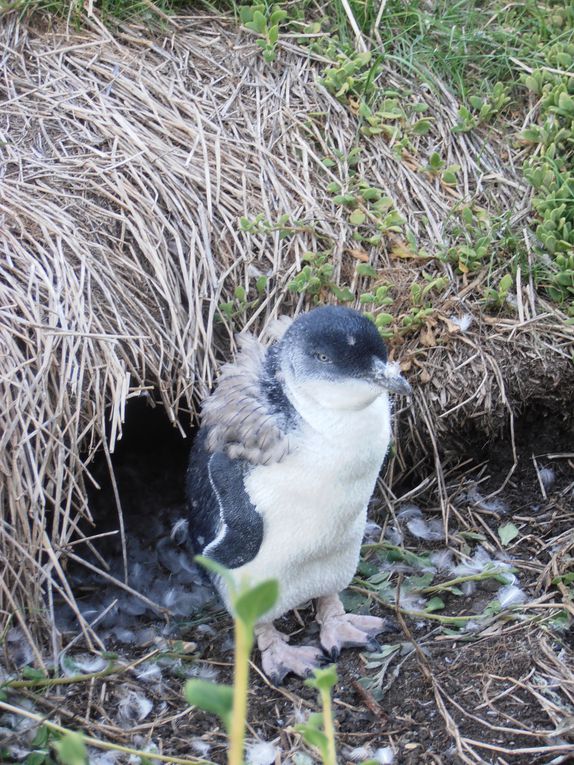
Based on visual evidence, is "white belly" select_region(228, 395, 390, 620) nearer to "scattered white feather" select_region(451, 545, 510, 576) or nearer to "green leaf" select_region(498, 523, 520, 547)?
"scattered white feather" select_region(451, 545, 510, 576)

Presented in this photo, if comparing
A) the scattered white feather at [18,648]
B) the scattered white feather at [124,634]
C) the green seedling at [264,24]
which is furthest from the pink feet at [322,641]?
the green seedling at [264,24]

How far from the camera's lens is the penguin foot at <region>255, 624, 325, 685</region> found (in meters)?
3.32

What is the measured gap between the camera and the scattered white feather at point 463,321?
3967 millimetres

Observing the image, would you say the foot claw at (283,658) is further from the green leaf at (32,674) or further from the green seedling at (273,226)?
the green seedling at (273,226)

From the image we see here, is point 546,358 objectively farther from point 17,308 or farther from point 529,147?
point 17,308

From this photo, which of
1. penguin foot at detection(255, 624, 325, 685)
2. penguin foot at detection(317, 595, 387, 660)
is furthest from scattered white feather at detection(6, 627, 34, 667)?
penguin foot at detection(317, 595, 387, 660)

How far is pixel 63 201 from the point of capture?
3992 millimetres

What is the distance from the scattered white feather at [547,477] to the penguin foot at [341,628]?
39.4 inches

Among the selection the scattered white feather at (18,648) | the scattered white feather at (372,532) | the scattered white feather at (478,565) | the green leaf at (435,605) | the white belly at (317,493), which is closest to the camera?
the white belly at (317,493)

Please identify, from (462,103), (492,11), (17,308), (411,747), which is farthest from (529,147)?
(411,747)

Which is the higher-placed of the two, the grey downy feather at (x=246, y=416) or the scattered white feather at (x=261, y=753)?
the grey downy feather at (x=246, y=416)

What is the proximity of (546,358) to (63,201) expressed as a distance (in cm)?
203

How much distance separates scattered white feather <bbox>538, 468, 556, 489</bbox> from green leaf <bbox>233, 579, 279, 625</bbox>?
9.83 feet

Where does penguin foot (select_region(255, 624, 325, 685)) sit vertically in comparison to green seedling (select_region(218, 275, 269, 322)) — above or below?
below
